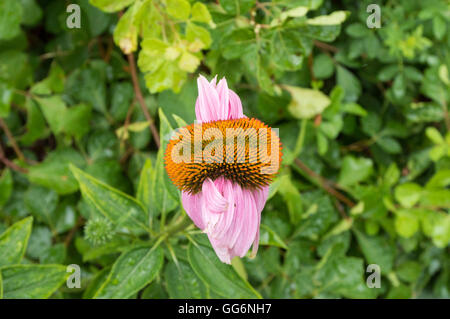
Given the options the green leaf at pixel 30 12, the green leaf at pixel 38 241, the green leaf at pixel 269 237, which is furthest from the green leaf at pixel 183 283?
the green leaf at pixel 30 12

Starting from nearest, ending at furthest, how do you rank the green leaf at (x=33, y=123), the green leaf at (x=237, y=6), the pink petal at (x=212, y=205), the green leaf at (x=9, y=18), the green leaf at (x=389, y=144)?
the pink petal at (x=212, y=205) < the green leaf at (x=237, y=6) < the green leaf at (x=9, y=18) < the green leaf at (x=33, y=123) < the green leaf at (x=389, y=144)

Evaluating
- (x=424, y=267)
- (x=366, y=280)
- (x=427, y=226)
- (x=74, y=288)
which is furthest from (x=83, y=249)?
(x=424, y=267)

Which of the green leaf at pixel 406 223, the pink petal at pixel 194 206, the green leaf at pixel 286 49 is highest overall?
the green leaf at pixel 286 49

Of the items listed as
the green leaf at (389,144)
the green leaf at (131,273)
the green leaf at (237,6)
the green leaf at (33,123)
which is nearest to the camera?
the green leaf at (131,273)

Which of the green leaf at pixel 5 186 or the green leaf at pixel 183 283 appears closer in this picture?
the green leaf at pixel 183 283

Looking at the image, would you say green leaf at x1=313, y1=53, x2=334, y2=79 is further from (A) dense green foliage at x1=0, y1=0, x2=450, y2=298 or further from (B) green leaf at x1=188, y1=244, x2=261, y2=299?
(B) green leaf at x1=188, y1=244, x2=261, y2=299

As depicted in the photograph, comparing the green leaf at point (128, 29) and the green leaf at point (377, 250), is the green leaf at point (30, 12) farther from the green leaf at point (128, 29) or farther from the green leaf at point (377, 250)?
the green leaf at point (377, 250)

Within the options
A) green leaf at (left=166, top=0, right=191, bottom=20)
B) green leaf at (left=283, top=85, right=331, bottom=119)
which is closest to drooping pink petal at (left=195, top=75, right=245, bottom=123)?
green leaf at (left=166, top=0, right=191, bottom=20)
